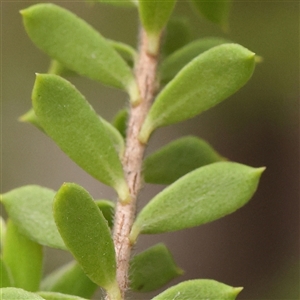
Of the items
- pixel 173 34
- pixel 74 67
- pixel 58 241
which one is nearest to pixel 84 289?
pixel 58 241

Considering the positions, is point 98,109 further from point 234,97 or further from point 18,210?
point 18,210

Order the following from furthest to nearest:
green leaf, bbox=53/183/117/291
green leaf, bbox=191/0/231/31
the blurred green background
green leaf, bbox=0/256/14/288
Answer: the blurred green background → green leaf, bbox=191/0/231/31 → green leaf, bbox=0/256/14/288 → green leaf, bbox=53/183/117/291

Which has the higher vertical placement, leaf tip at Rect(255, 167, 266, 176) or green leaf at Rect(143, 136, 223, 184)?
leaf tip at Rect(255, 167, 266, 176)

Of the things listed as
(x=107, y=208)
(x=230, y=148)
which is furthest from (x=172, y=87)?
(x=230, y=148)

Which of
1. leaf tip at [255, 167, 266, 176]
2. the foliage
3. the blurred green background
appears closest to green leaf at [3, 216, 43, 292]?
the foliage

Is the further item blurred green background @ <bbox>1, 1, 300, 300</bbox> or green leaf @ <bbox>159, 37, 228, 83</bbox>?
blurred green background @ <bbox>1, 1, 300, 300</bbox>

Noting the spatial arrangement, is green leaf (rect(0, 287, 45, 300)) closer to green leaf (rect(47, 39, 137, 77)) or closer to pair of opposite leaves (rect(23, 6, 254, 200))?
pair of opposite leaves (rect(23, 6, 254, 200))

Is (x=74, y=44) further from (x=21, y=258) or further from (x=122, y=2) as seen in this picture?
(x=21, y=258)
